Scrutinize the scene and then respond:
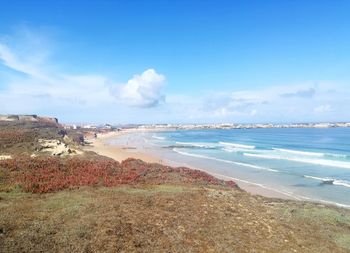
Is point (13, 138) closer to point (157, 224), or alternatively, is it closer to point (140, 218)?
point (140, 218)

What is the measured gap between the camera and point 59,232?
1037 centimetres

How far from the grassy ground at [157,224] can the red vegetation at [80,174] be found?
120cm

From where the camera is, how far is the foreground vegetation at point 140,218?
1023 cm

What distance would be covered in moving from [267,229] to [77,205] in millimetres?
7417

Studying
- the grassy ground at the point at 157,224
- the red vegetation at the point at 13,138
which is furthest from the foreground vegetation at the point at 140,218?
the red vegetation at the point at 13,138

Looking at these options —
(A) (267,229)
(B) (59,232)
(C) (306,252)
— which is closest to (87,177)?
(B) (59,232)

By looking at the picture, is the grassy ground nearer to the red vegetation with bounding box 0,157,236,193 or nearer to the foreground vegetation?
the foreground vegetation

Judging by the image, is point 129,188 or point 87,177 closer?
point 129,188

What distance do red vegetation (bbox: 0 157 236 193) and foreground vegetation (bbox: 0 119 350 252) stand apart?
6 cm

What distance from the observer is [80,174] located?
1981 centimetres

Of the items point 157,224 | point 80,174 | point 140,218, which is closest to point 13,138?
point 80,174

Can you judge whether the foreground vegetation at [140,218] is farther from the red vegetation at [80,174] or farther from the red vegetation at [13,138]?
the red vegetation at [13,138]

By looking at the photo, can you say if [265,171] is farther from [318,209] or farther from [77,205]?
[77,205]

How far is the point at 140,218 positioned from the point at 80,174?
27.7 feet
